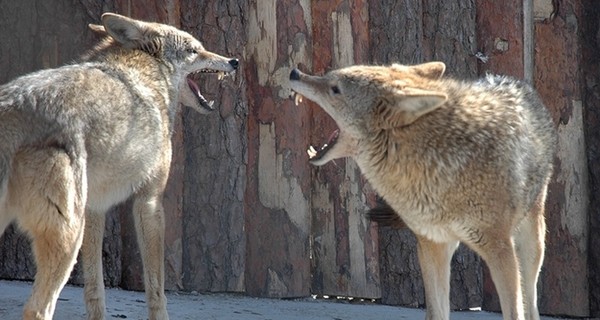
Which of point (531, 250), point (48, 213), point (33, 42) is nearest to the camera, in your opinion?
point (48, 213)

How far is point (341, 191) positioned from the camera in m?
9.71

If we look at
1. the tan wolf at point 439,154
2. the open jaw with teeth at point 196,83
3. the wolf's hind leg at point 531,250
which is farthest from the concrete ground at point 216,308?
the open jaw with teeth at point 196,83

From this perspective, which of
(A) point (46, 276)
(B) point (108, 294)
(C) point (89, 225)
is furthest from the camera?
(B) point (108, 294)

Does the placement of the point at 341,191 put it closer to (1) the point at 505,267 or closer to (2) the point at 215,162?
(2) the point at 215,162

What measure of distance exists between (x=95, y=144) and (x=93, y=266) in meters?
1.17

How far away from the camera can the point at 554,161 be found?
987cm

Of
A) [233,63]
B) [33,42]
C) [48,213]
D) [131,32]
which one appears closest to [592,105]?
[233,63]

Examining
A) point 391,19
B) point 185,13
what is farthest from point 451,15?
point 185,13

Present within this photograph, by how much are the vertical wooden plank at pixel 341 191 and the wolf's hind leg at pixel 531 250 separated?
1.26 m

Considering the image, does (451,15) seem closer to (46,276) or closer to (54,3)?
→ (54,3)

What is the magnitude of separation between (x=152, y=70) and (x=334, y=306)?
225 cm

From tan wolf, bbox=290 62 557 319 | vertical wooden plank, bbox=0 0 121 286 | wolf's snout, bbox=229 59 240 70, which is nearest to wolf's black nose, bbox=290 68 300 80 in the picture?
tan wolf, bbox=290 62 557 319

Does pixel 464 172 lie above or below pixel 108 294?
above

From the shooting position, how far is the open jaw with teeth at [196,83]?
9.11 metres
